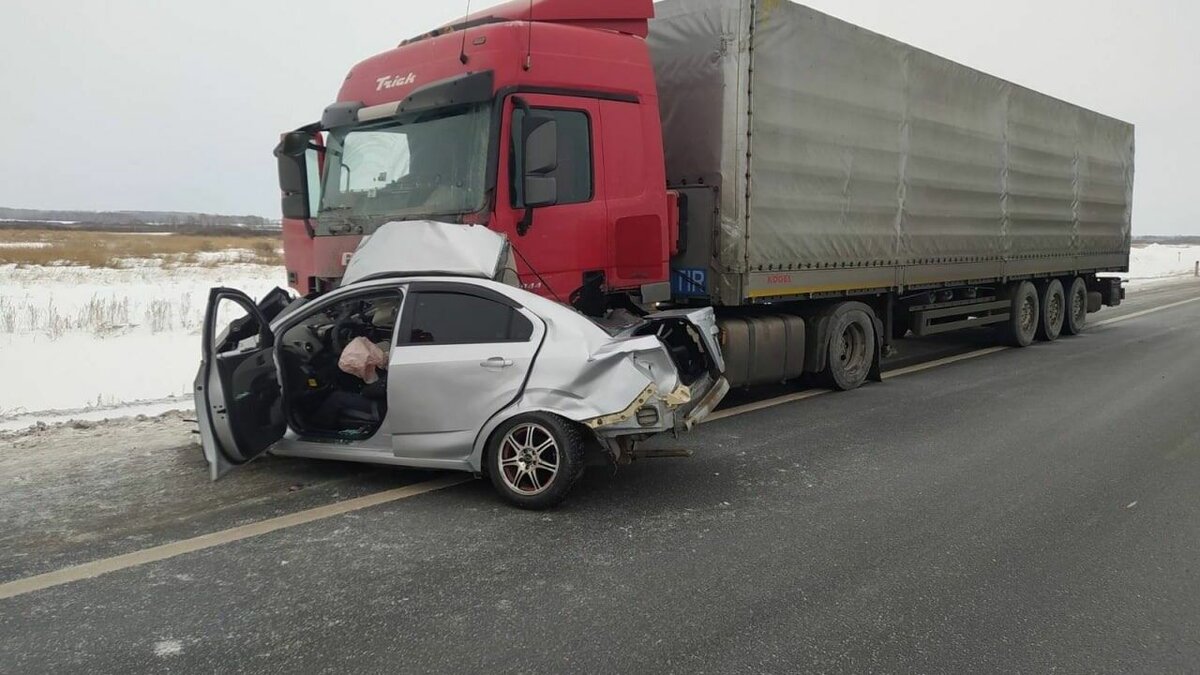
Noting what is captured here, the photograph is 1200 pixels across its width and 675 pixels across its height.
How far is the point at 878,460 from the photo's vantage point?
6227 mm

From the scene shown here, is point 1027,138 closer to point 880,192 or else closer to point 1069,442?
point 880,192

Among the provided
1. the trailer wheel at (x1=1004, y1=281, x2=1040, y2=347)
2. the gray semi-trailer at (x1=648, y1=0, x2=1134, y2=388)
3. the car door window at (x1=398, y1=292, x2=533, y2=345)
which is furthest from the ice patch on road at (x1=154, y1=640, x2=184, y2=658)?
the trailer wheel at (x1=1004, y1=281, x2=1040, y2=347)

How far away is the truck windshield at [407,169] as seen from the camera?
601cm

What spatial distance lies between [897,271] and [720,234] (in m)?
3.28

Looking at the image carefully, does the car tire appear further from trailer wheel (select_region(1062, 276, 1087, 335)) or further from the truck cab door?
trailer wheel (select_region(1062, 276, 1087, 335))

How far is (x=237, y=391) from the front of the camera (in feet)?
16.6

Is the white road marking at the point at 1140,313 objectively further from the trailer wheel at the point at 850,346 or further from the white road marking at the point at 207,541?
the white road marking at the point at 207,541

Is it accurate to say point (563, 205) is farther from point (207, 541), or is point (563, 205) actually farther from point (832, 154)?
point (832, 154)

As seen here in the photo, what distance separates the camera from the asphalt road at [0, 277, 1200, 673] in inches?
130

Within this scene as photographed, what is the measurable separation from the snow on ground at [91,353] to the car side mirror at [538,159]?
4642 mm

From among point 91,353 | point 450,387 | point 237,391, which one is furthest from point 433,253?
point 91,353

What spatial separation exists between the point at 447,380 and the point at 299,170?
315cm

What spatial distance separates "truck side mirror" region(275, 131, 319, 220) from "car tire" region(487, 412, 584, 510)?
329 centimetres

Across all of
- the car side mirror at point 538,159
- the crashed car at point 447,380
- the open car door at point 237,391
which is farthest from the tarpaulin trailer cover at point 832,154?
the open car door at point 237,391
